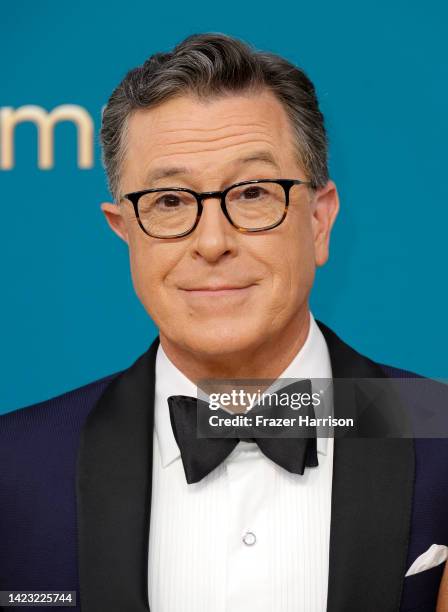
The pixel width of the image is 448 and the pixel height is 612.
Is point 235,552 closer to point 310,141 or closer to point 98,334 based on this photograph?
point 310,141

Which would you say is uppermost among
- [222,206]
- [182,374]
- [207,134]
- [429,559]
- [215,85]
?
[215,85]

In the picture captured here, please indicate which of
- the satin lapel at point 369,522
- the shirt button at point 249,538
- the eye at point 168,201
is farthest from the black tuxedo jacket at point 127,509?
the eye at point 168,201

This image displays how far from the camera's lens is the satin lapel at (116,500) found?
1.75 metres

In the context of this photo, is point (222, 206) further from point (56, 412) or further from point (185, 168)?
point (56, 412)

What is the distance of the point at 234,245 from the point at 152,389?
0.40 m

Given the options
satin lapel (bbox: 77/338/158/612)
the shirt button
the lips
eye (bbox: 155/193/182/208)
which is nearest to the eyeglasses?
eye (bbox: 155/193/182/208)

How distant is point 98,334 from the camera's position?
8.91 feet

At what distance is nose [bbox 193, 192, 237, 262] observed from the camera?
1771 mm

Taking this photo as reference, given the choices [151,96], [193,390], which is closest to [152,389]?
[193,390]

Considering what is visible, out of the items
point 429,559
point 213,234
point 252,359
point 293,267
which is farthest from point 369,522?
point 213,234

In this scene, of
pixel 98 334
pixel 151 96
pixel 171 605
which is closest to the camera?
pixel 171 605

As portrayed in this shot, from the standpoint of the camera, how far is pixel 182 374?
1.99 meters

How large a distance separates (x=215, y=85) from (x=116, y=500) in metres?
0.83

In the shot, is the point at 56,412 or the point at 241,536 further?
the point at 56,412
